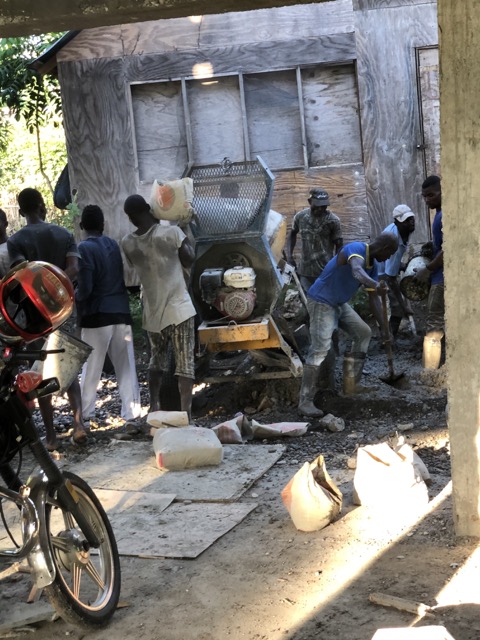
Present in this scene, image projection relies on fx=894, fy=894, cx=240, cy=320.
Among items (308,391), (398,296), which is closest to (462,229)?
(308,391)

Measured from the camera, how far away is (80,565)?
13.4 feet

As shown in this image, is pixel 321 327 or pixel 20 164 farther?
pixel 20 164

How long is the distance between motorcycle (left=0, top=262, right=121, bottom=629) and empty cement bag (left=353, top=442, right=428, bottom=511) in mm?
1800

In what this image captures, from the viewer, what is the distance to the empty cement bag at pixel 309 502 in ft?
16.3

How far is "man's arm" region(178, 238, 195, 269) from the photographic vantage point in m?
7.29

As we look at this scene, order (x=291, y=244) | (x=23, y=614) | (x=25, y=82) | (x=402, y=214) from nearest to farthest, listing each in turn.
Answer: (x=23, y=614)
(x=402, y=214)
(x=291, y=244)
(x=25, y=82)

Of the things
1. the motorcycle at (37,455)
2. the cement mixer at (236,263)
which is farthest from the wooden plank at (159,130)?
the motorcycle at (37,455)

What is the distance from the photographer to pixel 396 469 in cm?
517

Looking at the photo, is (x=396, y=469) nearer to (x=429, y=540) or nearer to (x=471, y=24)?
(x=429, y=540)

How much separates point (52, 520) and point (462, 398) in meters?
2.08

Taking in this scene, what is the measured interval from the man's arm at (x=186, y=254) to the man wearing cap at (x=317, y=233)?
2.79 metres

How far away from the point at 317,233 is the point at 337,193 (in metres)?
1.31

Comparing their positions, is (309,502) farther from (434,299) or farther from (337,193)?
(337,193)

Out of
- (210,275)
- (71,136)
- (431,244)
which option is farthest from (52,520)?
(71,136)
